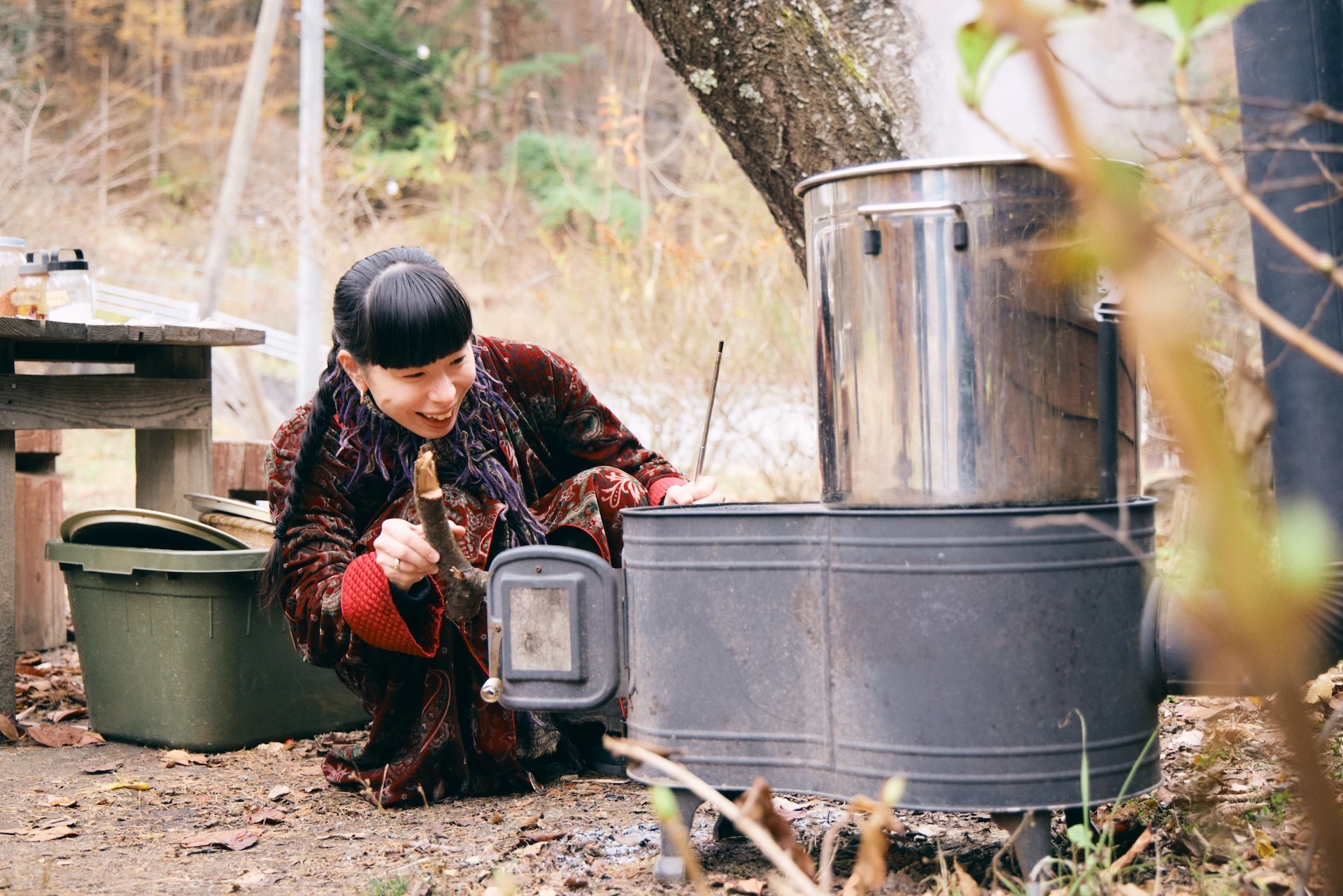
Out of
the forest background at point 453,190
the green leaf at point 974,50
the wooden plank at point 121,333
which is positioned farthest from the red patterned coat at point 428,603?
the forest background at point 453,190

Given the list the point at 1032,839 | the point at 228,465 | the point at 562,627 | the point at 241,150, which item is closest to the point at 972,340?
the point at 1032,839

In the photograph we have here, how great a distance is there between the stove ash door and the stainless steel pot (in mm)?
520

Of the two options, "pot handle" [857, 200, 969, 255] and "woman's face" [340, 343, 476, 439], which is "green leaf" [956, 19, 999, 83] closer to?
"pot handle" [857, 200, 969, 255]

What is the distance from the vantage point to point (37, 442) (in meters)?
4.53

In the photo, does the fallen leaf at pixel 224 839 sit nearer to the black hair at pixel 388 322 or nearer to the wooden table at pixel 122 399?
the black hair at pixel 388 322

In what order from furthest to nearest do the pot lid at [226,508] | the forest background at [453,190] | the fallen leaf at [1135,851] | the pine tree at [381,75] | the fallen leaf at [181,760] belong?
the pine tree at [381,75] < the forest background at [453,190] < the pot lid at [226,508] < the fallen leaf at [181,760] < the fallen leaf at [1135,851]

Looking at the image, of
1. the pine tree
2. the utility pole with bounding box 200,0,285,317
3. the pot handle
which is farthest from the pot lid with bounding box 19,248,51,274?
the pine tree

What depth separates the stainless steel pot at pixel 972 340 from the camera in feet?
6.06

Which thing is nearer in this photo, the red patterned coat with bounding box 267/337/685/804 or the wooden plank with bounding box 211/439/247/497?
the red patterned coat with bounding box 267/337/685/804

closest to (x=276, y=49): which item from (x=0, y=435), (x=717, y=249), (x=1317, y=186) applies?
(x=717, y=249)

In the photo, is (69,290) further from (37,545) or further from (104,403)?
(37,545)

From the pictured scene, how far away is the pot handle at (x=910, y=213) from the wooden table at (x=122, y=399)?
2286 mm

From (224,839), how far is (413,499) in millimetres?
789

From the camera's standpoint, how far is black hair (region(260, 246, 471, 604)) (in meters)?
2.44
